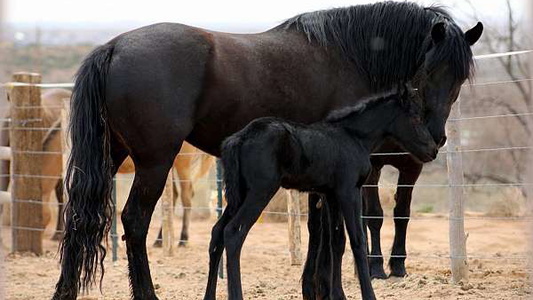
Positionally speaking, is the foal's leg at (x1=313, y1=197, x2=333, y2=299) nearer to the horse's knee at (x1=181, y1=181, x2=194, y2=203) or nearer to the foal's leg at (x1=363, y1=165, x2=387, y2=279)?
the foal's leg at (x1=363, y1=165, x2=387, y2=279)

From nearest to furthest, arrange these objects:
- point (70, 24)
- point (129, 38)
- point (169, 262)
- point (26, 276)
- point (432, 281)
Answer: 1. point (129, 38)
2. point (432, 281)
3. point (26, 276)
4. point (169, 262)
5. point (70, 24)

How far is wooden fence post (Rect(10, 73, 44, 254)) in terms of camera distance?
9609mm

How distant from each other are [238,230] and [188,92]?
1.01 m

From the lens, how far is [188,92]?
17.1ft

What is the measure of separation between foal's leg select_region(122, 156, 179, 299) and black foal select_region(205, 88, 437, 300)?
20.5 inches

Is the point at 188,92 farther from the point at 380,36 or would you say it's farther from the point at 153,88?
the point at 380,36

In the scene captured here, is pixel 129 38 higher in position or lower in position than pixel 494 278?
higher

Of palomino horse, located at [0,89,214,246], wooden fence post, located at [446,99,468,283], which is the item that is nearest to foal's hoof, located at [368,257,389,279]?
wooden fence post, located at [446,99,468,283]

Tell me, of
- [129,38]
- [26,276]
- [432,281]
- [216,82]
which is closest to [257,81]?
[216,82]

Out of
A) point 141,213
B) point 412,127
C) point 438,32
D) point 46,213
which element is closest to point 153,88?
point 141,213

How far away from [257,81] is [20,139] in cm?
519

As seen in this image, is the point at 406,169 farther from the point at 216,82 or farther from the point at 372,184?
the point at 216,82

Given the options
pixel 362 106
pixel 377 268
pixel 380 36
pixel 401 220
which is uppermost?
pixel 380 36

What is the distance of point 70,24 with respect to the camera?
74.1 m
